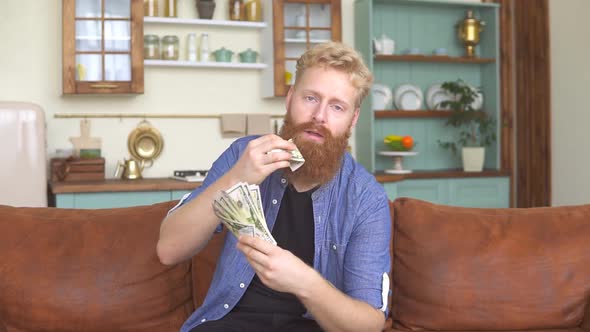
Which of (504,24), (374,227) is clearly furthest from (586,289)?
(504,24)

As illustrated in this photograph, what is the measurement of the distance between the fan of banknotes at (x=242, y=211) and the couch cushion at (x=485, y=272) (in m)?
0.88

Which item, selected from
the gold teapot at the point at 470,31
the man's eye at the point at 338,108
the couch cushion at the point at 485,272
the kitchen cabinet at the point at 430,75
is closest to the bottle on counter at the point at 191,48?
the kitchen cabinet at the point at 430,75

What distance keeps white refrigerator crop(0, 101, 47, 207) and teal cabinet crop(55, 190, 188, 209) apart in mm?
147

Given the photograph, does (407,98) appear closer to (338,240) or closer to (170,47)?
(170,47)

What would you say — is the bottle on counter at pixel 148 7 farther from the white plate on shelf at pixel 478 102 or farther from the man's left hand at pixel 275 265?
the man's left hand at pixel 275 265

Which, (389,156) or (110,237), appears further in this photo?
(389,156)

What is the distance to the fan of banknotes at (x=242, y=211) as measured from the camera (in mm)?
1530

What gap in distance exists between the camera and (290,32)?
16.0ft

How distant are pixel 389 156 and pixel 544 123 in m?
1.18

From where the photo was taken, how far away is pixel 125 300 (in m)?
2.18

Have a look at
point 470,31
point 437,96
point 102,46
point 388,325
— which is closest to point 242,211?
point 388,325

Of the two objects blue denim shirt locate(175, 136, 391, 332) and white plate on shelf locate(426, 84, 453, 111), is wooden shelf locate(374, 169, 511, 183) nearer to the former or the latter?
white plate on shelf locate(426, 84, 453, 111)

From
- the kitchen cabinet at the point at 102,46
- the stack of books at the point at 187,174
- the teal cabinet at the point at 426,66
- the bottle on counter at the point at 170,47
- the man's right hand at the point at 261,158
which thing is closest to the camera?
the man's right hand at the point at 261,158

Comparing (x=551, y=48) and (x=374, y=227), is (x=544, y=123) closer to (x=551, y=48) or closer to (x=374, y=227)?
(x=551, y=48)
